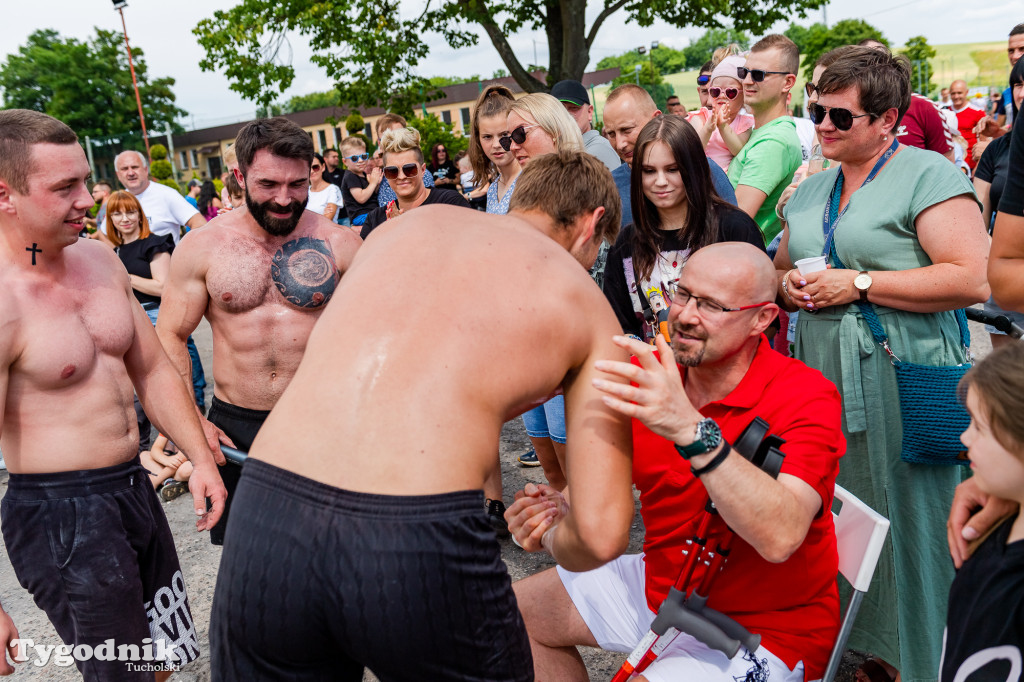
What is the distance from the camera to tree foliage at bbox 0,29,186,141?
5822 cm

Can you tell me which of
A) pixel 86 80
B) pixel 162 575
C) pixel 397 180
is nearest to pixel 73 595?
pixel 162 575

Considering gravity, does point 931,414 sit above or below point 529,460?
above

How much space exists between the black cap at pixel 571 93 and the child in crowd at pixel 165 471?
11.7ft

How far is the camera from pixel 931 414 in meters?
2.38

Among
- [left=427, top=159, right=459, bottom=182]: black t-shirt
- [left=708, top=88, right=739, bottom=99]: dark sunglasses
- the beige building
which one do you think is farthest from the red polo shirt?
the beige building

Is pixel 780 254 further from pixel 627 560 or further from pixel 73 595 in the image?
pixel 73 595

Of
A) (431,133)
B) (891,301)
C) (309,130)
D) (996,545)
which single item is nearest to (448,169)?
(431,133)

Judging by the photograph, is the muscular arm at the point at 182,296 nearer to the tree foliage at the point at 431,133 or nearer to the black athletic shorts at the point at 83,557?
the black athletic shorts at the point at 83,557

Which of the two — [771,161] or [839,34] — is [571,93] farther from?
[839,34]

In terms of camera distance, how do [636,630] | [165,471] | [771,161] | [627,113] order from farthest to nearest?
[165,471] → [627,113] → [771,161] → [636,630]

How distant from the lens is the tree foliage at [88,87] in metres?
58.2

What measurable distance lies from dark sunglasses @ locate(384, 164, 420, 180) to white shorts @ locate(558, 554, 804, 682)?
9.96 ft

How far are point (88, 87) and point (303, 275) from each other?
67.6 meters

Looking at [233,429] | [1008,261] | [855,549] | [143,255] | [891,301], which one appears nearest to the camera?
[1008,261]
